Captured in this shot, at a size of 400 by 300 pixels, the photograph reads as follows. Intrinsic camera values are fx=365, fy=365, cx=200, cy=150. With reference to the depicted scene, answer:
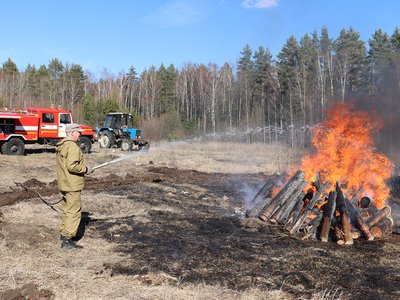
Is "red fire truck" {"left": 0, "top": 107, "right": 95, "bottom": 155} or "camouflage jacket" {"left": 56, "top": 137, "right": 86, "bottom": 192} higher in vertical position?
"red fire truck" {"left": 0, "top": 107, "right": 95, "bottom": 155}

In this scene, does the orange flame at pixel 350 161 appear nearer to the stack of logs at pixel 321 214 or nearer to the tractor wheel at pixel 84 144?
the stack of logs at pixel 321 214

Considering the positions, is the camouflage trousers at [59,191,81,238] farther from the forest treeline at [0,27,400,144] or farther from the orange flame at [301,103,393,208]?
the forest treeline at [0,27,400,144]

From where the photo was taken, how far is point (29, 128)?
19.5 metres

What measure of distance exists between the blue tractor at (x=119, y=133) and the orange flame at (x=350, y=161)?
18.3m

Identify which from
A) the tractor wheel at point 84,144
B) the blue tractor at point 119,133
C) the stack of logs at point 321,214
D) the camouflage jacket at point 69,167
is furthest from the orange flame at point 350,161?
the blue tractor at point 119,133

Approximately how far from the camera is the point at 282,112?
4338 centimetres

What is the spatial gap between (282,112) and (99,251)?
39.6 metres

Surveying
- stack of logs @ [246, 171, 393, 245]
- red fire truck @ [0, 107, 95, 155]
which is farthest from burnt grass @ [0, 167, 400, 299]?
red fire truck @ [0, 107, 95, 155]

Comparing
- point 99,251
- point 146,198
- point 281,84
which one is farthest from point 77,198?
point 281,84

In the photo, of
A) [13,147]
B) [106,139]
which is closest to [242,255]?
[13,147]

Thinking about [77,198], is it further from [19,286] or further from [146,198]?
[146,198]

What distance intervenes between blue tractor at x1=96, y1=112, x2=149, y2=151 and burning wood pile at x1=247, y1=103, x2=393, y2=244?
18.3 metres

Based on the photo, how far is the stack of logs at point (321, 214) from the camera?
287 inches

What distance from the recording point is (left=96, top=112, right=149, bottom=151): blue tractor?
26.8 m
